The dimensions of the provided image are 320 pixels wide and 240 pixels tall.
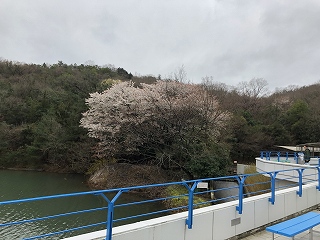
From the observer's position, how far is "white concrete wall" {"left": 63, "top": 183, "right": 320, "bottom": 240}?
3742 mm

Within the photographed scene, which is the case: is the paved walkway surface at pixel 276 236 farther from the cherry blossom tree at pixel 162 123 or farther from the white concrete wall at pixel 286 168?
the cherry blossom tree at pixel 162 123

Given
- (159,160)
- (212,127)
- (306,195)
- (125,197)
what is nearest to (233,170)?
(212,127)

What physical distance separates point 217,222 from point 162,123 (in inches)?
574

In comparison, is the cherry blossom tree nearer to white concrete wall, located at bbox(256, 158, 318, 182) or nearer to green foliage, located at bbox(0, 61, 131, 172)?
white concrete wall, located at bbox(256, 158, 318, 182)

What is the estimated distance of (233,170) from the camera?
21.9 metres

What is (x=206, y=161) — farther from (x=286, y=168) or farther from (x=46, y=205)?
(x=46, y=205)

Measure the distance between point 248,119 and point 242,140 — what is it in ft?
14.1

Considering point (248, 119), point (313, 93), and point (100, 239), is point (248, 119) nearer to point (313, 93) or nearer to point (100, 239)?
point (313, 93)

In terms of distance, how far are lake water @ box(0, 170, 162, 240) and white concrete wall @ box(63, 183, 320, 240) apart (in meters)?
6.82

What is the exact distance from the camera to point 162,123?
1923 centimetres

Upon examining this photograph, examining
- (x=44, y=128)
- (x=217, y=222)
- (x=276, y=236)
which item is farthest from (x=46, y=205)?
(x=44, y=128)

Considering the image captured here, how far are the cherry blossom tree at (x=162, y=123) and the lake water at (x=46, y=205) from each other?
4.26 metres

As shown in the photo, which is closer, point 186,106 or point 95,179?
point 186,106

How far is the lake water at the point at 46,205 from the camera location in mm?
10184
